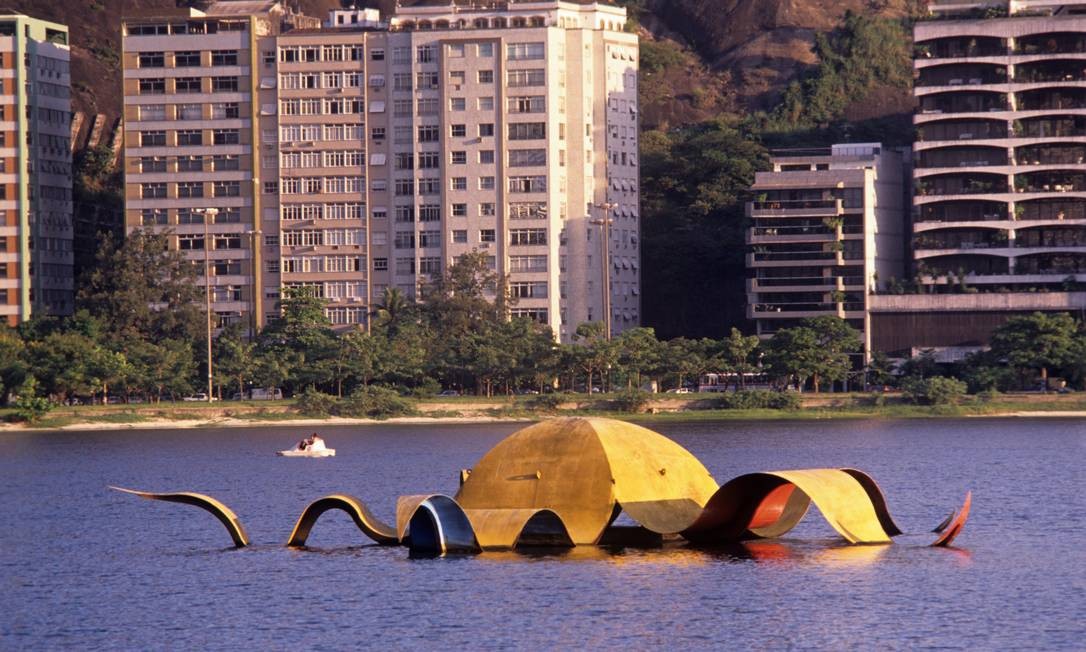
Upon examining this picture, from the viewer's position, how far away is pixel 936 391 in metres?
166

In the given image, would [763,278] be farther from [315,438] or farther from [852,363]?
[315,438]

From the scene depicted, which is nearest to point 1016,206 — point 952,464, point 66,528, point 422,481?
point 952,464

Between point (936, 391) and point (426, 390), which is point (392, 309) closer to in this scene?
point (426, 390)

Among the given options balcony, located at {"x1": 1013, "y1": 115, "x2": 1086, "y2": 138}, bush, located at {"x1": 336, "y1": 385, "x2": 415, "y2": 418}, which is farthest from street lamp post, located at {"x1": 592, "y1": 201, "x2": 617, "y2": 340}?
balcony, located at {"x1": 1013, "y1": 115, "x2": 1086, "y2": 138}

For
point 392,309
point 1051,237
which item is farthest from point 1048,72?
point 392,309

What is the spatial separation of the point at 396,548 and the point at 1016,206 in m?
137

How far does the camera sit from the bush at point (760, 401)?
168m

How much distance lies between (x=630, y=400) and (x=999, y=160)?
2117 inches

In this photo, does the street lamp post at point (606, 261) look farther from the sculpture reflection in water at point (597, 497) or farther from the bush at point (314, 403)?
the sculpture reflection in water at point (597, 497)

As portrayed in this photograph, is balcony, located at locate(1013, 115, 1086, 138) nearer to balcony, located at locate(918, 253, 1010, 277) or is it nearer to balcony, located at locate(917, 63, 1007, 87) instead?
balcony, located at locate(917, 63, 1007, 87)

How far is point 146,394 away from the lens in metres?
177

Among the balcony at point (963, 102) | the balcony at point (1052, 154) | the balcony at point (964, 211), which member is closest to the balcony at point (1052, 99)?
the balcony at point (963, 102)

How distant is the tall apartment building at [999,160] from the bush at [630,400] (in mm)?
37357

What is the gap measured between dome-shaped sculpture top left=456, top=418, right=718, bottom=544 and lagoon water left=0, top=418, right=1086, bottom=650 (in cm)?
150
